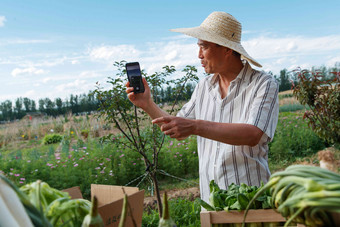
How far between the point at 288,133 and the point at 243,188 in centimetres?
780

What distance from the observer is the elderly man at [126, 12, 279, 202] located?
6.00 ft

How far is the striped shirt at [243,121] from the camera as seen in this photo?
198 centimetres

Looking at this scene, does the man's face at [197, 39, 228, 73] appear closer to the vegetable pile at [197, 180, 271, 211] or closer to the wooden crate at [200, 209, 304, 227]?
the vegetable pile at [197, 180, 271, 211]

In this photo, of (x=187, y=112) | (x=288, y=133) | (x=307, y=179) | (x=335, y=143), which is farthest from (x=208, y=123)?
(x=288, y=133)

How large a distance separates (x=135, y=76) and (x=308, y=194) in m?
1.52

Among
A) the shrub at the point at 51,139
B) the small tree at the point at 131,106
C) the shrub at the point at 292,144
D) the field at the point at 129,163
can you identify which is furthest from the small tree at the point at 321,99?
the shrub at the point at 51,139

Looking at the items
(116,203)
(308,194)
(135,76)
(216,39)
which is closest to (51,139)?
(135,76)

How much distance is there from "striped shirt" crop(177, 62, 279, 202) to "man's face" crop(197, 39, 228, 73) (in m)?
0.16

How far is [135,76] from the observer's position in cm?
209

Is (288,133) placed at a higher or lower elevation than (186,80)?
lower

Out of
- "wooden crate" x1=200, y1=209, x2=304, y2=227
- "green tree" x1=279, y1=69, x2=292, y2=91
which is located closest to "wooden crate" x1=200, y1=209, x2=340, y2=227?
"wooden crate" x1=200, y1=209, x2=304, y2=227

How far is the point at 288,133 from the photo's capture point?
8523mm

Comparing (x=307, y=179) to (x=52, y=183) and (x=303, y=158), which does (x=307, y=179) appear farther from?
(x=303, y=158)

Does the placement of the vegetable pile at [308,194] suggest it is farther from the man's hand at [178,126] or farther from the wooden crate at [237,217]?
the man's hand at [178,126]
